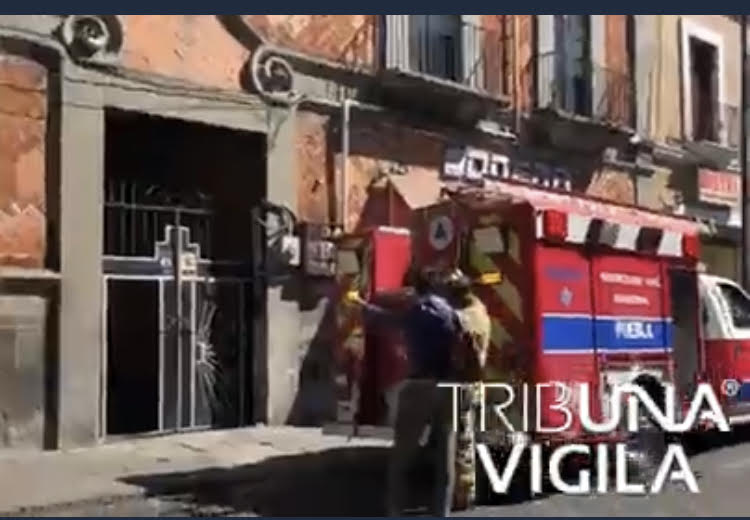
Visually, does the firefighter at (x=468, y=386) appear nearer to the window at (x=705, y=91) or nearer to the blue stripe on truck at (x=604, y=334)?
the blue stripe on truck at (x=604, y=334)

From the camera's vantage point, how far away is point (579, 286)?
10477 millimetres

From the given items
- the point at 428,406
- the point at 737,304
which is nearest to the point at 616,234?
the point at 428,406

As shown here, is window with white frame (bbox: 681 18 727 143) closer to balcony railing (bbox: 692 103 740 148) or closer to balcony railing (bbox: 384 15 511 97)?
balcony railing (bbox: 692 103 740 148)

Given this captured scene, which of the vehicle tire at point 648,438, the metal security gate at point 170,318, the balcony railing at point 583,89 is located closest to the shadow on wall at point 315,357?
the metal security gate at point 170,318

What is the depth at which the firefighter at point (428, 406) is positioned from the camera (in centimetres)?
897

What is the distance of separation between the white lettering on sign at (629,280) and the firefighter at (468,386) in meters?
1.73

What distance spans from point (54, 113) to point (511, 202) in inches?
201

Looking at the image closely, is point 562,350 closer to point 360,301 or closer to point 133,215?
point 360,301

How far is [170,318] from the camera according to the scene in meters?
14.5

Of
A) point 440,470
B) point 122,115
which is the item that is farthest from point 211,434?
point 440,470

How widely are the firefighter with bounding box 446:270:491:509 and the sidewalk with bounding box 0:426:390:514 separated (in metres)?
1.37

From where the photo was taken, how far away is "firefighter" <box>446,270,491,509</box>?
362 inches

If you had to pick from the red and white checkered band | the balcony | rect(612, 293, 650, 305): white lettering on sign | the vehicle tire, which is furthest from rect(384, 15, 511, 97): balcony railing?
the vehicle tire

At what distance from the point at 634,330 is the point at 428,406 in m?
2.89
